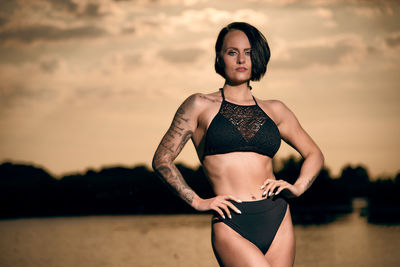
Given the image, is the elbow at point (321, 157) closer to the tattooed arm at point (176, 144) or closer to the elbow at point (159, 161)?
the tattooed arm at point (176, 144)

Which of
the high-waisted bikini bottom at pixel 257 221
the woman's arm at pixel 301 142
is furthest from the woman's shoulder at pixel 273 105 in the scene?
the high-waisted bikini bottom at pixel 257 221

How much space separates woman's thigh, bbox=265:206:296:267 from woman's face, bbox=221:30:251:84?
1182 millimetres

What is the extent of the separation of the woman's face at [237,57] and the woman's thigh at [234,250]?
1185 millimetres

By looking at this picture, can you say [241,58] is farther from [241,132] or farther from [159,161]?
[159,161]

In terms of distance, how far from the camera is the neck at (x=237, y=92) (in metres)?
5.39

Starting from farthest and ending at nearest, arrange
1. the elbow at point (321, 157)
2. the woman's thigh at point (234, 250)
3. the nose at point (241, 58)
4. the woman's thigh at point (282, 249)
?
the elbow at point (321, 157) → the nose at point (241, 58) → the woman's thigh at point (282, 249) → the woman's thigh at point (234, 250)

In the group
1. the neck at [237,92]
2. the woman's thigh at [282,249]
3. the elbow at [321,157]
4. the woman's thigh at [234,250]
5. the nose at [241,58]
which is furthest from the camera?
the elbow at [321,157]

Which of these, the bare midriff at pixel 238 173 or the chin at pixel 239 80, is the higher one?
the chin at pixel 239 80

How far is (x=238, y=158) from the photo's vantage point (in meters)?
5.06

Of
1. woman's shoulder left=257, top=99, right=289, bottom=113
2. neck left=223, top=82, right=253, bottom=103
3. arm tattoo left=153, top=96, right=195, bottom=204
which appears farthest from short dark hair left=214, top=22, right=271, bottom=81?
arm tattoo left=153, top=96, right=195, bottom=204

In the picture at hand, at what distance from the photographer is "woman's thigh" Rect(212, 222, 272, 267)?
4.88 m

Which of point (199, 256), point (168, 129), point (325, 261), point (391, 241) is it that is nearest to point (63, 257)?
point (199, 256)

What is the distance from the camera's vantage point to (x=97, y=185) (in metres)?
102

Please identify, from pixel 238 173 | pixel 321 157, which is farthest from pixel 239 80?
pixel 321 157
